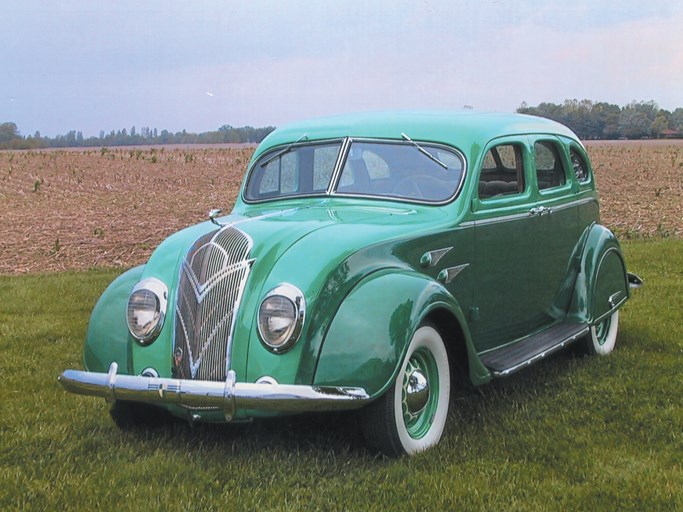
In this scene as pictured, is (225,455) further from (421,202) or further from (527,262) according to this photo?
(527,262)

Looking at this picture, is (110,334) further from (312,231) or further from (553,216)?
(553,216)

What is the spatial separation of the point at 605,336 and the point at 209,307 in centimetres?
389

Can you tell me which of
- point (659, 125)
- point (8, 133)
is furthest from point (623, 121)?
point (8, 133)

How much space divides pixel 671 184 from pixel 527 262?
19.9m

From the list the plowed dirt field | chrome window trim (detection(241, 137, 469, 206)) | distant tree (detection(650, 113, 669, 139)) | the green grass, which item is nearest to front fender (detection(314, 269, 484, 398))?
the green grass

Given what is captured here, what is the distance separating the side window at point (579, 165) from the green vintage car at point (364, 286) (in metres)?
0.51

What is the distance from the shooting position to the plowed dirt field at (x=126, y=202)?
508 inches

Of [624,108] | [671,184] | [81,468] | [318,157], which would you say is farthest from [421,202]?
[624,108]

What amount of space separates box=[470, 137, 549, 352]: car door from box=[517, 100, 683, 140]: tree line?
42.2 metres

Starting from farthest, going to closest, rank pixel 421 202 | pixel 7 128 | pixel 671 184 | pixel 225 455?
1. pixel 7 128
2. pixel 671 184
3. pixel 421 202
4. pixel 225 455

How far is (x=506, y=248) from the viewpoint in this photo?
18.0 ft

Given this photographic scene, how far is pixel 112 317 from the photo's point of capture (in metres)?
4.60

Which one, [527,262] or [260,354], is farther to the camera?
[527,262]

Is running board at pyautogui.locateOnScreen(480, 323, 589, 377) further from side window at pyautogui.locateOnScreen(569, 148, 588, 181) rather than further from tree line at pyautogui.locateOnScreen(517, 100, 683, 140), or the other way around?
tree line at pyautogui.locateOnScreen(517, 100, 683, 140)
